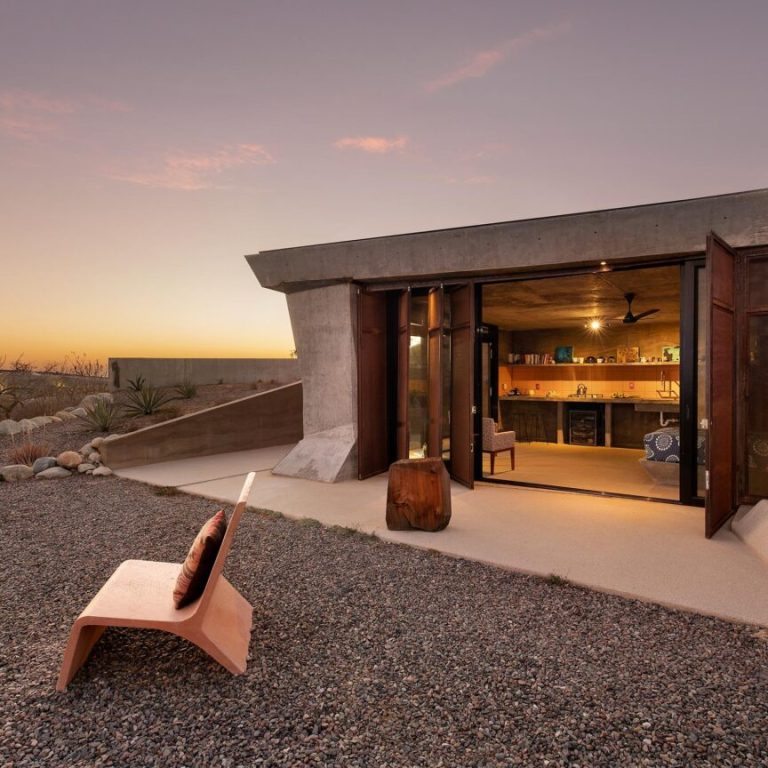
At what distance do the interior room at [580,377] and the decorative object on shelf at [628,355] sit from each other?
2cm

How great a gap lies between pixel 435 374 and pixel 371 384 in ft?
3.30

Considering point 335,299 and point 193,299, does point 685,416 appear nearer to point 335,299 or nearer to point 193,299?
point 335,299

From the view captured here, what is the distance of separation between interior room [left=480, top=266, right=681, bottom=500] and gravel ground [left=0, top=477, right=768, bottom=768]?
4.02 meters

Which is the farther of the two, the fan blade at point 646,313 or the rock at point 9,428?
the rock at point 9,428

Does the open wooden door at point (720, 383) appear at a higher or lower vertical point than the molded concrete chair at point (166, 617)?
higher

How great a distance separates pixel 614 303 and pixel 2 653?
9159mm

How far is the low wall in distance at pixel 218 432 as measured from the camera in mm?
8180

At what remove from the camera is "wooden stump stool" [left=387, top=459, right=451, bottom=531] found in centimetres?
468

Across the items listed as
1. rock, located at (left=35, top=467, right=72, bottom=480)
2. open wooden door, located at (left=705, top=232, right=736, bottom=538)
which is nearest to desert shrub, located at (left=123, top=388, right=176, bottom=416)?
rock, located at (left=35, top=467, right=72, bottom=480)

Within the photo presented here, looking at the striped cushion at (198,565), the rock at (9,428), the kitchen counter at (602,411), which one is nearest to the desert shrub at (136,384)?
the rock at (9,428)

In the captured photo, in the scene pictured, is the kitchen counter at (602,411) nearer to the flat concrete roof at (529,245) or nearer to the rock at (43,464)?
the flat concrete roof at (529,245)

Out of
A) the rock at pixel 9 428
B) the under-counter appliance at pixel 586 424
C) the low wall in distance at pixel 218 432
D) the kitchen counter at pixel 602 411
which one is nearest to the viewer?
the low wall in distance at pixel 218 432

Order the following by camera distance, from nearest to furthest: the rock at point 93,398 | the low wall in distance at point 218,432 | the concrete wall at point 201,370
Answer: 1. the low wall in distance at point 218,432
2. the rock at point 93,398
3. the concrete wall at point 201,370

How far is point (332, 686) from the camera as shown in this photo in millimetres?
2297
